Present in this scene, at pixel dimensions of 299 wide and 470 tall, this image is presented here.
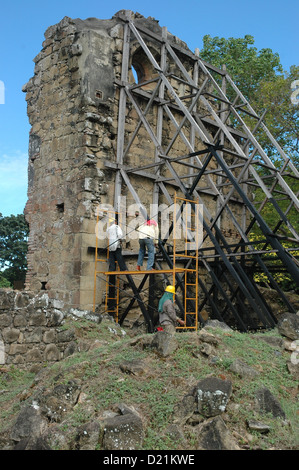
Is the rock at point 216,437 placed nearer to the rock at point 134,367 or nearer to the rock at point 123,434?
the rock at point 123,434

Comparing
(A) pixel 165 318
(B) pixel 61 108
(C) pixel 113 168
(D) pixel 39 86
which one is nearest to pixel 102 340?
(A) pixel 165 318

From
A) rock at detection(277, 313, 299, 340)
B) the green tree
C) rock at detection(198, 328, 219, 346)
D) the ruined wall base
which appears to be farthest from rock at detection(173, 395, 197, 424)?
the green tree

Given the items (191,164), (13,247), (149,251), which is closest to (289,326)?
(149,251)

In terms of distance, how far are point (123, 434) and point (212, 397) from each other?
108 centimetres

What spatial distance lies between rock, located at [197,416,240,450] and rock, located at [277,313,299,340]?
3148 millimetres

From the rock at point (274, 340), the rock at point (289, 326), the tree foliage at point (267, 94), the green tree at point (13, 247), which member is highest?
the tree foliage at point (267, 94)

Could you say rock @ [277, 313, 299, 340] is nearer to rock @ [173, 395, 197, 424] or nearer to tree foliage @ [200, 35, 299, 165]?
rock @ [173, 395, 197, 424]

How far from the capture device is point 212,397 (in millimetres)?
5539

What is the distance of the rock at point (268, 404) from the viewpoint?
5.65 meters

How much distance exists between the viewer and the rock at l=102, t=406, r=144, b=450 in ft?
16.7

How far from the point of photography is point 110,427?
203 inches

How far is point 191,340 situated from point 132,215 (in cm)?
659

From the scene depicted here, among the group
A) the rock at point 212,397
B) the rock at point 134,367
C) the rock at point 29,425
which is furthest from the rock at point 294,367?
the rock at point 29,425

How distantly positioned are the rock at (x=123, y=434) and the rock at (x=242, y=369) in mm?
1565
